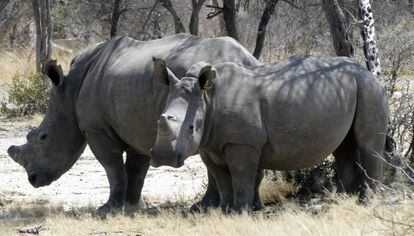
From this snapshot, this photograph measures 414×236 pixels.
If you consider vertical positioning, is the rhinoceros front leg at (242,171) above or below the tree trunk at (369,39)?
below

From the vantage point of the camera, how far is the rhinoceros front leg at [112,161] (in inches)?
401

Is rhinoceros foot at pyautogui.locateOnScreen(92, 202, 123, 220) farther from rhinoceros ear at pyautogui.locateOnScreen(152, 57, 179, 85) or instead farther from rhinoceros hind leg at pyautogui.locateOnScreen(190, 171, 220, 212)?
rhinoceros ear at pyautogui.locateOnScreen(152, 57, 179, 85)

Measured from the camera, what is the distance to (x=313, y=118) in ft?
28.4

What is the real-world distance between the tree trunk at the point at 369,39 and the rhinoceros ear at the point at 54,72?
3.39m

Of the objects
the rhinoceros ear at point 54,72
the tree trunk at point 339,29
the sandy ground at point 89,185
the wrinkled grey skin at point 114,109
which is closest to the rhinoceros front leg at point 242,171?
the wrinkled grey skin at point 114,109

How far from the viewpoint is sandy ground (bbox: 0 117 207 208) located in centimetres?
1155

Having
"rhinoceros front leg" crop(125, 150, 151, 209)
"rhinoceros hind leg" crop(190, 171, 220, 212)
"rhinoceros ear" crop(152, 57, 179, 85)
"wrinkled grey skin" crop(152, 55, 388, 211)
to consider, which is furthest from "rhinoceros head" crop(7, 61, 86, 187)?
"wrinkled grey skin" crop(152, 55, 388, 211)

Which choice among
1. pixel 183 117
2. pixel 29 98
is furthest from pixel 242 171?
pixel 29 98

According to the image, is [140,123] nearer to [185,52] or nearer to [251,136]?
[185,52]

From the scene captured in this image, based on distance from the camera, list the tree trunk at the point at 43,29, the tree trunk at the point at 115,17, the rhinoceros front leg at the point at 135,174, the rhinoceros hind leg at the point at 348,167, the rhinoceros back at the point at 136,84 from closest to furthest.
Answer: the rhinoceros hind leg at the point at 348,167 < the rhinoceros back at the point at 136,84 < the rhinoceros front leg at the point at 135,174 < the tree trunk at the point at 43,29 < the tree trunk at the point at 115,17

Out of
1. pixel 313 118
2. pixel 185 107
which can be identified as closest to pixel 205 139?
pixel 185 107

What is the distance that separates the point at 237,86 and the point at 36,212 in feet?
8.86

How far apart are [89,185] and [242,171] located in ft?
15.2

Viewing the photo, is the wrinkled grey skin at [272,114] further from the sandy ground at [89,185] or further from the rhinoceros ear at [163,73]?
the sandy ground at [89,185]
